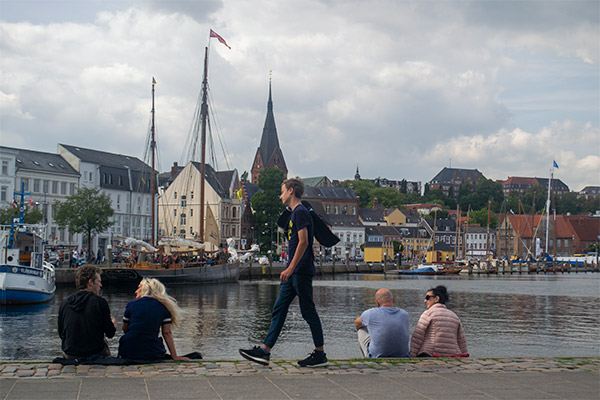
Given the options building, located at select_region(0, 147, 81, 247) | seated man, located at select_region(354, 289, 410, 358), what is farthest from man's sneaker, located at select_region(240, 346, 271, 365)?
building, located at select_region(0, 147, 81, 247)

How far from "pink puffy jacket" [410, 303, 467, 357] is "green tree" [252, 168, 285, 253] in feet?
323

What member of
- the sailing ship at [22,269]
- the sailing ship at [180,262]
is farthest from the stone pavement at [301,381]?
the sailing ship at [180,262]

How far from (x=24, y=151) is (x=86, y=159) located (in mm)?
9152

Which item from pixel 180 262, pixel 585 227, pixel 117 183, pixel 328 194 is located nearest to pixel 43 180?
pixel 117 183

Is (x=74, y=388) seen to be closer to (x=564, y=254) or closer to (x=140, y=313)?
(x=140, y=313)

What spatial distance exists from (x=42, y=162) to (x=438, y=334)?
264 feet

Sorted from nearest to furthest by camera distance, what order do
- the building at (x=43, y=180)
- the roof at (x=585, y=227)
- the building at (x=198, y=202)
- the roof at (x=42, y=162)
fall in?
the building at (x=43, y=180), the roof at (x=42, y=162), the building at (x=198, y=202), the roof at (x=585, y=227)

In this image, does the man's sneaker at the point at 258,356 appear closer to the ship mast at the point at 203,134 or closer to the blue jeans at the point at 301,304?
the blue jeans at the point at 301,304

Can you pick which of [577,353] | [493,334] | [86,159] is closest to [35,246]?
[493,334]

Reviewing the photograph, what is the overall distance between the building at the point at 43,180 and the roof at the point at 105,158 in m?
2.78

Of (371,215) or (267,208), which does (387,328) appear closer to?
(267,208)

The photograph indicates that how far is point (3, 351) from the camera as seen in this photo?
19.9m

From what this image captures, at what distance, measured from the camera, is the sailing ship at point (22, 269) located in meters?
36.2

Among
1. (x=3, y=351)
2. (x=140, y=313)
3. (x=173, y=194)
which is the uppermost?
(x=173, y=194)
